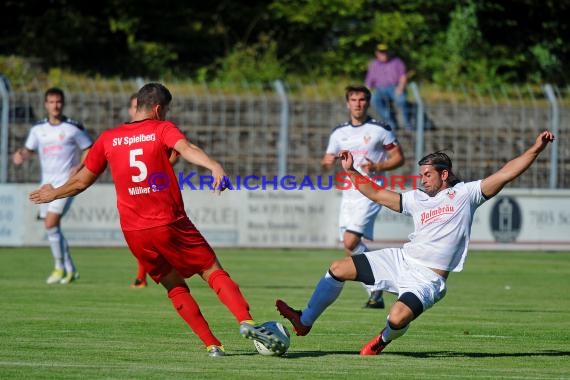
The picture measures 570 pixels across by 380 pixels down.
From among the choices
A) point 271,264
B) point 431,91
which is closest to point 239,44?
point 431,91

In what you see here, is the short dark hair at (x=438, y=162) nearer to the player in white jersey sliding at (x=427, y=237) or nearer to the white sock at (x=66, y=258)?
the player in white jersey sliding at (x=427, y=237)

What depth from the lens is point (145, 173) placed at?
367 inches

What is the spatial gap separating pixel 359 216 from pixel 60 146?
14.6 feet

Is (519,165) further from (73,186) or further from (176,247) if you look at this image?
(73,186)

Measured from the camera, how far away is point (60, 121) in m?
16.9

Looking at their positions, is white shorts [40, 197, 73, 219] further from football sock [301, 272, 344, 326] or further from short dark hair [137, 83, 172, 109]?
short dark hair [137, 83, 172, 109]

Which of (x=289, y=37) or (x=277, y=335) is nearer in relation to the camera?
(x=277, y=335)

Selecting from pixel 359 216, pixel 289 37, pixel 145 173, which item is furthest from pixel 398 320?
pixel 289 37

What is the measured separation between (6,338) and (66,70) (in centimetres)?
2363

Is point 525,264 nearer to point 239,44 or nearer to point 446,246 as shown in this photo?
point 446,246

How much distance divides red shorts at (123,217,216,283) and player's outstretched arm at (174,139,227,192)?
63 cm

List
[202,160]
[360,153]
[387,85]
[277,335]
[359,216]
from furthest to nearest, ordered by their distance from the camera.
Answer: [387,85] < [360,153] < [359,216] < [277,335] < [202,160]

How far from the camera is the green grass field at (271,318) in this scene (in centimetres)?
873

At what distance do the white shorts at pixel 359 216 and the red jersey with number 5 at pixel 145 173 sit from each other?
5.38 meters
